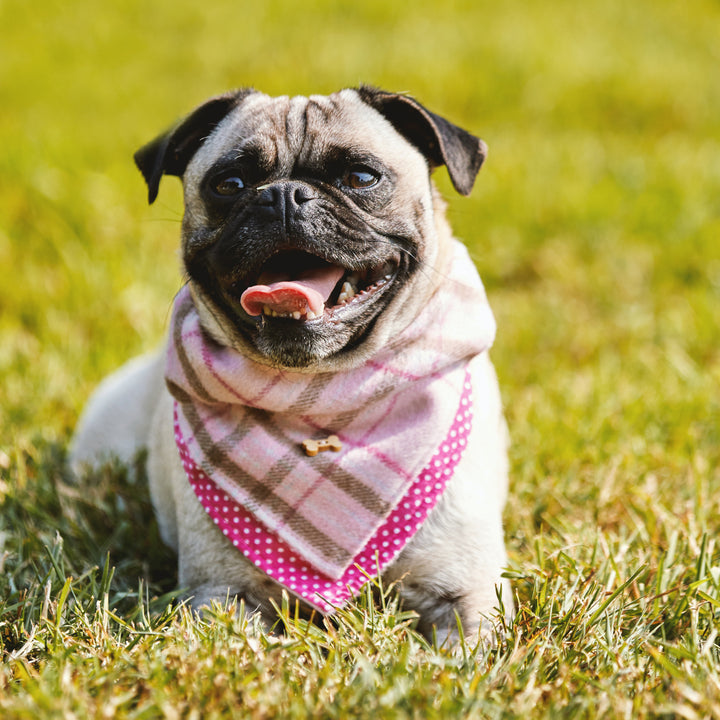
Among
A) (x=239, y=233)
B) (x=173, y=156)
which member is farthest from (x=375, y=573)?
(x=173, y=156)

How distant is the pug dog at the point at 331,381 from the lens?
104 inches

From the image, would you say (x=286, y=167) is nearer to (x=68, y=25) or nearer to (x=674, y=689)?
(x=674, y=689)

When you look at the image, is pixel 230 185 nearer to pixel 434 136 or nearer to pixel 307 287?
pixel 307 287

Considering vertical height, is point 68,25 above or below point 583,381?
above

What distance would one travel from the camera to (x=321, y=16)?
34.3 feet

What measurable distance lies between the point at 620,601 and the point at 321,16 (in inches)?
373

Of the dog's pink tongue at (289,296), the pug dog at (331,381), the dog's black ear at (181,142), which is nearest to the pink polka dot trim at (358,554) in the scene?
the pug dog at (331,381)

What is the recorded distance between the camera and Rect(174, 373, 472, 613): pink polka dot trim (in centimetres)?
269

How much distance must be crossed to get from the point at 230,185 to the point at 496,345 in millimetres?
2628

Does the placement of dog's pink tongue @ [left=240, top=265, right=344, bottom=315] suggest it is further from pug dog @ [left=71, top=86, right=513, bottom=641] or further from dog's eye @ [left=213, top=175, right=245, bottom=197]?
dog's eye @ [left=213, top=175, right=245, bottom=197]

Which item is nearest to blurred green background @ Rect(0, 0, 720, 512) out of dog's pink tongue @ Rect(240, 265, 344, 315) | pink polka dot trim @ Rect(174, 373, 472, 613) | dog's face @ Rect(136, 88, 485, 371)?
dog's face @ Rect(136, 88, 485, 371)

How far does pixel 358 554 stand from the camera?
271 cm

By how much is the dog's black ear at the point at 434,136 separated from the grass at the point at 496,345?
1.22m

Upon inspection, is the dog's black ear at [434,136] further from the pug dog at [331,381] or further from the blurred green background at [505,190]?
the blurred green background at [505,190]
